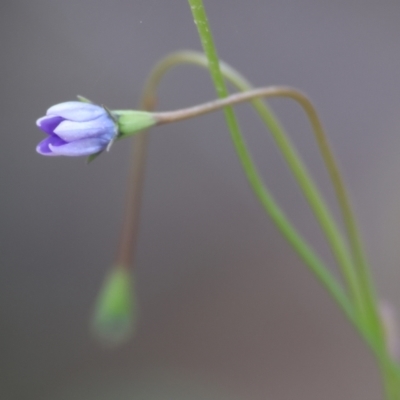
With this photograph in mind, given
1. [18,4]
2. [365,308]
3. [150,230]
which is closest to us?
[365,308]

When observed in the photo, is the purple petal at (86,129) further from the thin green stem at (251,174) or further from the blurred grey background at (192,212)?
the blurred grey background at (192,212)

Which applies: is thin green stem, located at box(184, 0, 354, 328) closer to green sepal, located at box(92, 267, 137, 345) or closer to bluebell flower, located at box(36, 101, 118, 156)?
bluebell flower, located at box(36, 101, 118, 156)

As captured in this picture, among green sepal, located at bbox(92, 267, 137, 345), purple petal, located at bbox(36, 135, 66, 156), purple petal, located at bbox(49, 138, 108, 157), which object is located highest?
purple petal, located at bbox(36, 135, 66, 156)

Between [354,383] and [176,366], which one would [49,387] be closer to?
[176,366]

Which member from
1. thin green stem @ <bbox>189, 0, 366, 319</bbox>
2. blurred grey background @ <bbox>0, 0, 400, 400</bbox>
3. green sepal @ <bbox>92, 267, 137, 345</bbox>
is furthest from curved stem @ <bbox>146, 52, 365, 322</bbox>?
blurred grey background @ <bbox>0, 0, 400, 400</bbox>

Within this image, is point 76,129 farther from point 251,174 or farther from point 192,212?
point 192,212

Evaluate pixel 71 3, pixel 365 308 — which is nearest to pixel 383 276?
pixel 365 308

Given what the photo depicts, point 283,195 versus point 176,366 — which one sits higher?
point 283,195
